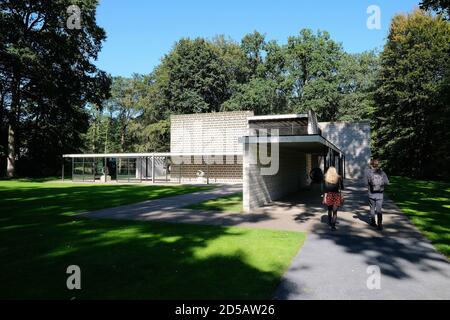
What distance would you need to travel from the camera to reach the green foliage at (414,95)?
35.2 meters

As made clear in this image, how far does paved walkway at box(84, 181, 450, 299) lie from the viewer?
4578 mm

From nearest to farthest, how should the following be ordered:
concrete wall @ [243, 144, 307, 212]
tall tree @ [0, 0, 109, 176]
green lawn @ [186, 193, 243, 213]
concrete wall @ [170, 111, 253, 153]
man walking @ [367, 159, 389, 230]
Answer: man walking @ [367, 159, 389, 230]
concrete wall @ [243, 144, 307, 212]
green lawn @ [186, 193, 243, 213]
tall tree @ [0, 0, 109, 176]
concrete wall @ [170, 111, 253, 153]

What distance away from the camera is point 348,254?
641cm

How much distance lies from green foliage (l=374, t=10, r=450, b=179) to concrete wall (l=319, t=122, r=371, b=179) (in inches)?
249

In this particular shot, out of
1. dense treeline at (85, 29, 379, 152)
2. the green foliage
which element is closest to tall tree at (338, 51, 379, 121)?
dense treeline at (85, 29, 379, 152)

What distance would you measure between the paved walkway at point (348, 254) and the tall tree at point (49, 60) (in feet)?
79.4

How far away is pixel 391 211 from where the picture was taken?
1194cm

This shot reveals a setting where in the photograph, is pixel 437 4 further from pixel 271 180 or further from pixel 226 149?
pixel 226 149

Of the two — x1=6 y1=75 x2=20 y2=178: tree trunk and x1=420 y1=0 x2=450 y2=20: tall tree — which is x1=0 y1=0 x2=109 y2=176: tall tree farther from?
x1=420 y1=0 x2=450 y2=20: tall tree

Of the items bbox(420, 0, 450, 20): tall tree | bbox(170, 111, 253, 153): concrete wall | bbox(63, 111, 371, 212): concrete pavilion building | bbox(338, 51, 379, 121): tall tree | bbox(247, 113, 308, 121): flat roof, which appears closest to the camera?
bbox(420, 0, 450, 20): tall tree

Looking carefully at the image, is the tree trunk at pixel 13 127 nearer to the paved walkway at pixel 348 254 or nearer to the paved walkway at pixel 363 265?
the paved walkway at pixel 348 254

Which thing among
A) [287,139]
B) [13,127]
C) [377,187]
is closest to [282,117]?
[287,139]

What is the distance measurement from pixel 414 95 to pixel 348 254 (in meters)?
36.7

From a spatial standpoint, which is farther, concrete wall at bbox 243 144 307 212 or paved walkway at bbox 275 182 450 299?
concrete wall at bbox 243 144 307 212
